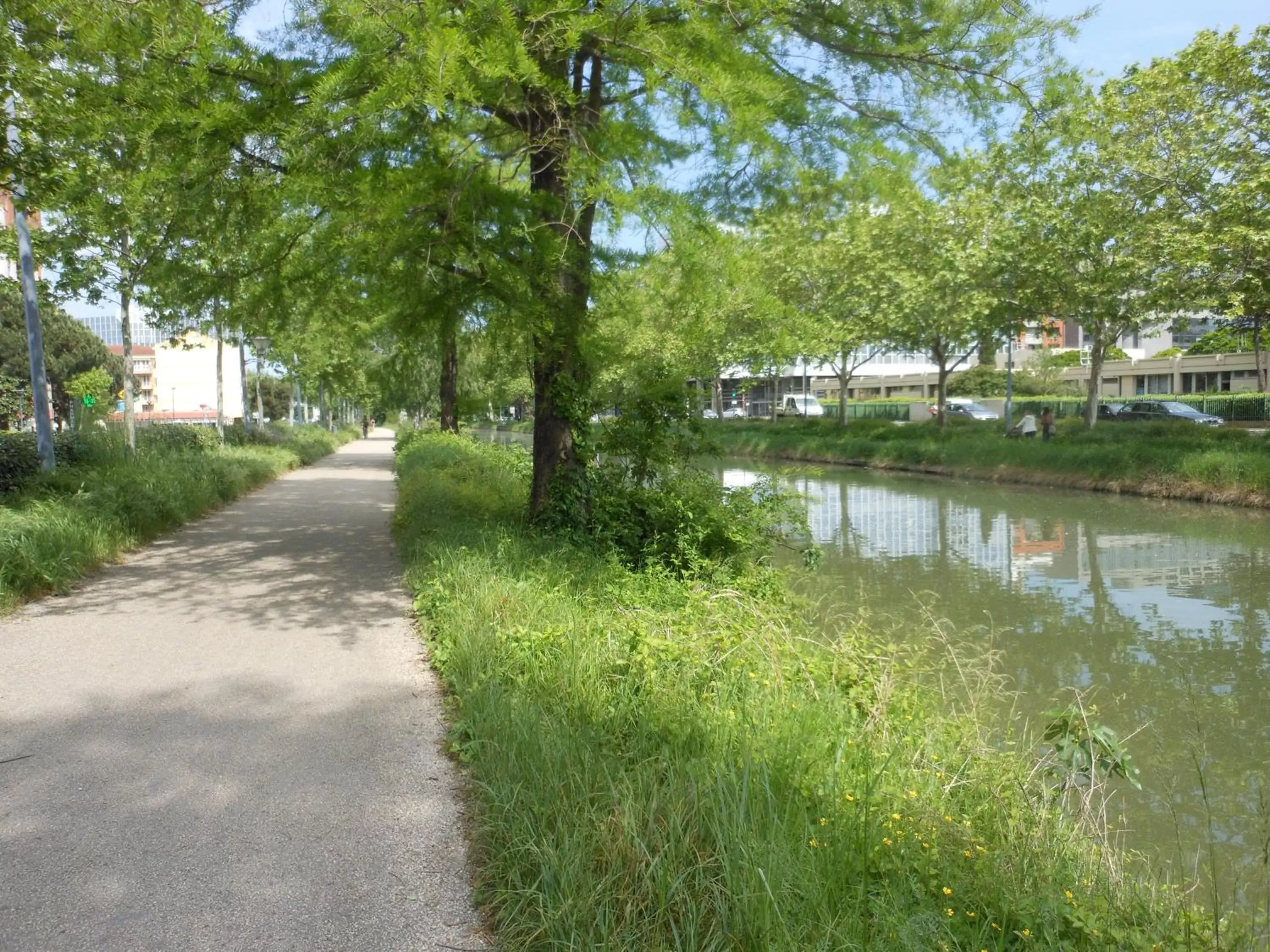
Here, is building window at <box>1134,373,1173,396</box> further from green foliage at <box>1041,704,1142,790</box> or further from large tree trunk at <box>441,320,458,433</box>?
green foliage at <box>1041,704,1142,790</box>

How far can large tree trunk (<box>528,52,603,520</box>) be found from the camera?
Result: 852 centimetres

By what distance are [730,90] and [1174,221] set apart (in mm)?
18976

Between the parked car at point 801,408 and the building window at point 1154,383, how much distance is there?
63.4 ft

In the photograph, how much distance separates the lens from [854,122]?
9.12 meters

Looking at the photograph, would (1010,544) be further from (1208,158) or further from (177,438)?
(177,438)

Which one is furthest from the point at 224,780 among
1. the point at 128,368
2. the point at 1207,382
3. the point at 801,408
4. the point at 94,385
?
the point at 1207,382

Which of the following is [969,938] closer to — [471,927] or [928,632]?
[471,927]

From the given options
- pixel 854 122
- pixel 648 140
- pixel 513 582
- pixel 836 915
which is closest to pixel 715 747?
pixel 836 915

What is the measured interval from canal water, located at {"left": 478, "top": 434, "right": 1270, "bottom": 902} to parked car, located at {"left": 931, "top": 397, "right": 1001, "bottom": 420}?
25.7m

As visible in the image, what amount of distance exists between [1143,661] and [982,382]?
5832 cm

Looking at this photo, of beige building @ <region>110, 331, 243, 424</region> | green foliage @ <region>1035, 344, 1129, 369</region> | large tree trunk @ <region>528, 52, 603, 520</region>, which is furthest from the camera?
green foliage @ <region>1035, 344, 1129, 369</region>

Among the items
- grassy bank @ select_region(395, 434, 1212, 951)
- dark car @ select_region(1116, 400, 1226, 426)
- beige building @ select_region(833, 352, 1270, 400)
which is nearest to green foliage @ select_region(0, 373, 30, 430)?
grassy bank @ select_region(395, 434, 1212, 951)

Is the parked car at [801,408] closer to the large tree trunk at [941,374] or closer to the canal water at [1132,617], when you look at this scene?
the large tree trunk at [941,374]

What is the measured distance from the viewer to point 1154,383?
60094 mm
